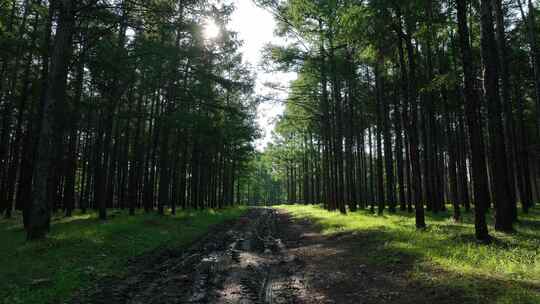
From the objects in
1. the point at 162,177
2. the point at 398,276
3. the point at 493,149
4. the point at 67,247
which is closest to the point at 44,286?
the point at 67,247

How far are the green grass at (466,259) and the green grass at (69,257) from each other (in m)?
7.02

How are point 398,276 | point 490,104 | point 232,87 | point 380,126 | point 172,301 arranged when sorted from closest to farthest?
point 172,301
point 398,276
point 490,104
point 232,87
point 380,126

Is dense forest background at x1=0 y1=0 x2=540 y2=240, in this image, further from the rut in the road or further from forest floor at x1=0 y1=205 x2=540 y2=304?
the rut in the road

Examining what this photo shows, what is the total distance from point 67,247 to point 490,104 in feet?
48.1

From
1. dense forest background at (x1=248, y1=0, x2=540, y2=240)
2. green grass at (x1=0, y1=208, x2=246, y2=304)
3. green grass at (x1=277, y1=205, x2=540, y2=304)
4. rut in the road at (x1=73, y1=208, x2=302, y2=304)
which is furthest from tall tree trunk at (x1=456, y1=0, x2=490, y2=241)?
green grass at (x1=0, y1=208, x2=246, y2=304)

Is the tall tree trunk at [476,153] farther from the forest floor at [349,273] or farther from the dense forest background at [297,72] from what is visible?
the forest floor at [349,273]

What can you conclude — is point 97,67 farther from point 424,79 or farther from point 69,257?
point 424,79

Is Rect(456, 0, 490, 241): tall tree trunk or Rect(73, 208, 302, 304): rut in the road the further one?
Rect(456, 0, 490, 241): tall tree trunk

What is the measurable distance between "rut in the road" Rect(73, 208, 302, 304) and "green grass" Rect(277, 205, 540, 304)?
269 centimetres

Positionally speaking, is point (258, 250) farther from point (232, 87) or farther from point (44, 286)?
point (232, 87)

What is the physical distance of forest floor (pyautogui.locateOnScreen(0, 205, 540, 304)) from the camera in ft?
20.4

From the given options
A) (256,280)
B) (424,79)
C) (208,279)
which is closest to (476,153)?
(256,280)

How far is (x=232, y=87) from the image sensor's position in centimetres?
2205

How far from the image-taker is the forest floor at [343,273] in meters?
6.23
